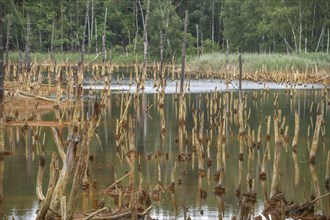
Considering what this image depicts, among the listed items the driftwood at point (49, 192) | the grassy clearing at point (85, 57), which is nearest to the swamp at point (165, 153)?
the driftwood at point (49, 192)

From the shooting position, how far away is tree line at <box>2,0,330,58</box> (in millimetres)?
60469

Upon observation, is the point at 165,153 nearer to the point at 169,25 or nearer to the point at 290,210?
the point at 290,210

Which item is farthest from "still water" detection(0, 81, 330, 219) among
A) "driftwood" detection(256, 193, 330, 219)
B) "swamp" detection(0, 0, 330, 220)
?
"driftwood" detection(256, 193, 330, 219)

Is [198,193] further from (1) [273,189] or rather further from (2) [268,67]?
(2) [268,67]

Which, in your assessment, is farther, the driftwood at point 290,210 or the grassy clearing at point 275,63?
the grassy clearing at point 275,63

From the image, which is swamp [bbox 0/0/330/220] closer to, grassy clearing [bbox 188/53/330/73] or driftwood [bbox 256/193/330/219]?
driftwood [bbox 256/193/330/219]

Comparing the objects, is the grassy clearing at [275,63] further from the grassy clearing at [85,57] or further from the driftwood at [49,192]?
the driftwood at [49,192]

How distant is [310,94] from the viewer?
32.8 metres

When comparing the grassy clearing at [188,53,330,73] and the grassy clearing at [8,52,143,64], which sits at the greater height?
the grassy clearing at [8,52,143,64]

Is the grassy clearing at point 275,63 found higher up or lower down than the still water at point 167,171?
higher up

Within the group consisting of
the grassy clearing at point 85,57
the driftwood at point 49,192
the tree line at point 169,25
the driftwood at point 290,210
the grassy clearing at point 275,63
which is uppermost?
the tree line at point 169,25

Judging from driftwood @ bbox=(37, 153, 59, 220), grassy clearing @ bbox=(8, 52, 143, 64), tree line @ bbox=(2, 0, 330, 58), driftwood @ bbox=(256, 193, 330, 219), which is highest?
tree line @ bbox=(2, 0, 330, 58)

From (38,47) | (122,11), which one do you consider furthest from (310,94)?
(122,11)

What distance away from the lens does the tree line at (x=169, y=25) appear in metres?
60.5
